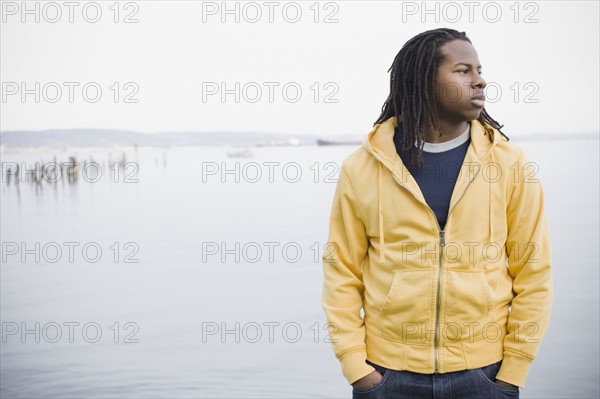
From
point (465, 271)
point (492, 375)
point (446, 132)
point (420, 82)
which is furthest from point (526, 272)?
point (420, 82)

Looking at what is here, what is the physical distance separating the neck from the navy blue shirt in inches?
0.4

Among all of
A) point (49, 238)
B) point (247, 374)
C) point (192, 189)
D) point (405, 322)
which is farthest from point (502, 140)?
point (192, 189)

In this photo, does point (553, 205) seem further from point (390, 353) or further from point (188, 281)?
point (390, 353)

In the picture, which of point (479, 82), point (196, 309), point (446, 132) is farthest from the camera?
point (196, 309)

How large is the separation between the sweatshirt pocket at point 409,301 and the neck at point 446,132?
1.13ft

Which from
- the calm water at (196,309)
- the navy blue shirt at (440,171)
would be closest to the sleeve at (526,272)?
the navy blue shirt at (440,171)

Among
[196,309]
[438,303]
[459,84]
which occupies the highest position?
[459,84]

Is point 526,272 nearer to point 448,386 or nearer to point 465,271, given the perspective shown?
point 465,271

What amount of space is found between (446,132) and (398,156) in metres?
0.14

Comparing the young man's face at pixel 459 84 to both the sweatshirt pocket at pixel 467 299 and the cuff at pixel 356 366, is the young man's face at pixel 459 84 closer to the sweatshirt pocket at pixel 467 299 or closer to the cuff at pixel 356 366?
the sweatshirt pocket at pixel 467 299

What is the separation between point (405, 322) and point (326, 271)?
28 cm

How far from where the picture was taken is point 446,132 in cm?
197

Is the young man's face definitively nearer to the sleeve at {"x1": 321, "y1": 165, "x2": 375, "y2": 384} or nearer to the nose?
the nose

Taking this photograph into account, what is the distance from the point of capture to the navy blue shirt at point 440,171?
1927mm
